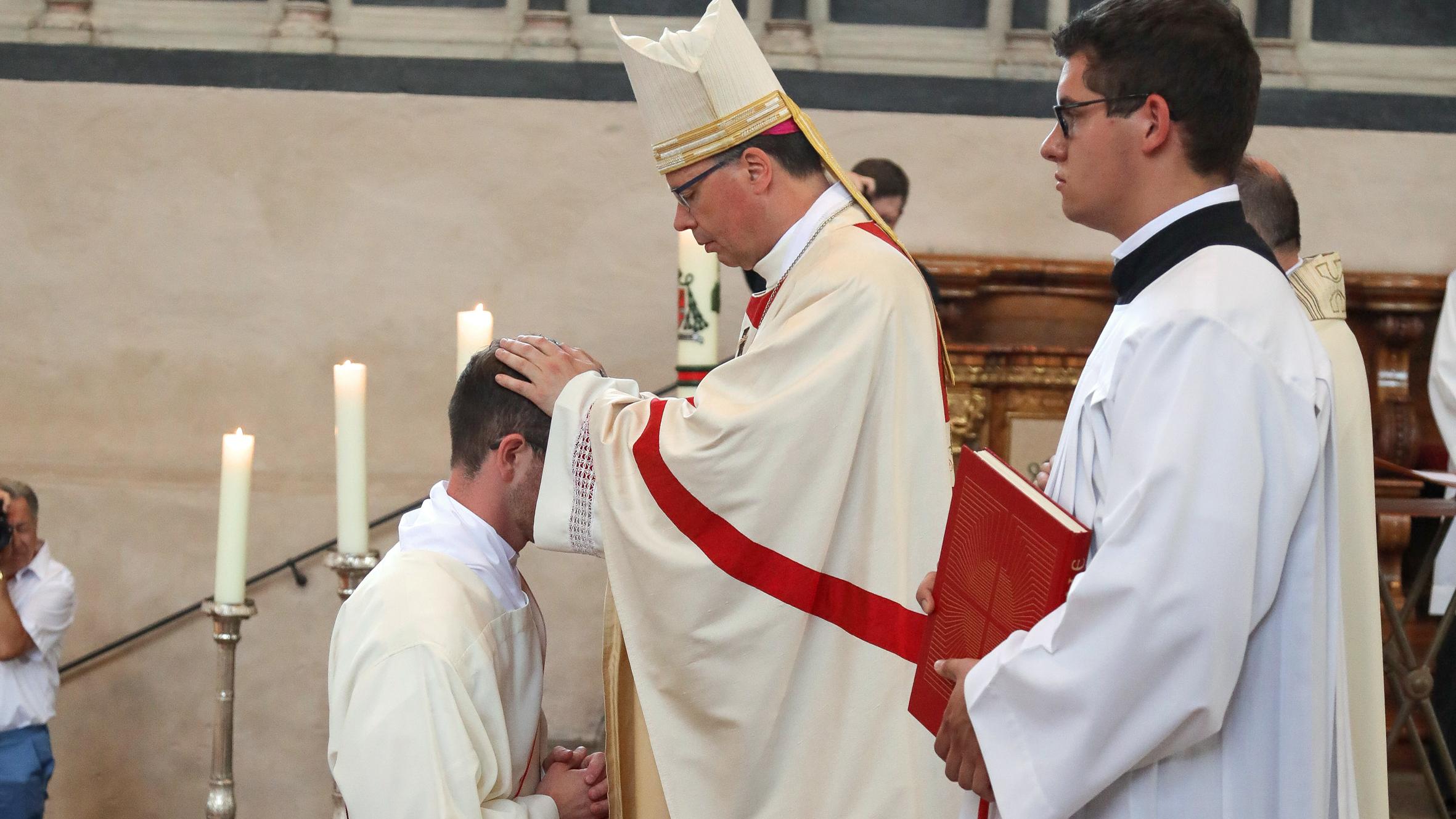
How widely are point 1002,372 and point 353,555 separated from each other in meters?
2.78

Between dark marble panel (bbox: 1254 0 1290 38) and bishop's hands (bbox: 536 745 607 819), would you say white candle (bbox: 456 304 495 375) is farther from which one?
dark marble panel (bbox: 1254 0 1290 38)

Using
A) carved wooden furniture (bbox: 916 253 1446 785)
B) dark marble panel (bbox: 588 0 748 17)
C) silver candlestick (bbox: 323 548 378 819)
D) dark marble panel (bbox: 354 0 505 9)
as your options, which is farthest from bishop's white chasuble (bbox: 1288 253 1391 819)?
dark marble panel (bbox: 354 0 505 9)

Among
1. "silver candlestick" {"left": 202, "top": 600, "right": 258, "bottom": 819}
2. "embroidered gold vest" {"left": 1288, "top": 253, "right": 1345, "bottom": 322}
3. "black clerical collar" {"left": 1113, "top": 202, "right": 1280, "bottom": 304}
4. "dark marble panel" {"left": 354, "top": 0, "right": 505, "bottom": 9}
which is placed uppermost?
"dark marble panel" {"left": 354, "top": 0, "right": 505, "bottom": 9}

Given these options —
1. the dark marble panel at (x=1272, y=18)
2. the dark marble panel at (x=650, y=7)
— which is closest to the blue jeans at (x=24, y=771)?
the dark marble panel at (x=650, y=7)

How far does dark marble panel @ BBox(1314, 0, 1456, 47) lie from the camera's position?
5523 millimetres

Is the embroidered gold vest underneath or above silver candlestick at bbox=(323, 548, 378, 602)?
above

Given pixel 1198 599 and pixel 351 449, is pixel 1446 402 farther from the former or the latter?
pixel 1198 599

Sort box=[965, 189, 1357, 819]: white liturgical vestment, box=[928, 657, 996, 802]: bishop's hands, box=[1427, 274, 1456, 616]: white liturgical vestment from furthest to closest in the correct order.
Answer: box=[1427, 274, 1456, 616]: white liturgical vestment < box=[928, 657, 996, 802]: bishop's hands < box=[965, 189, 1357, 819]: white liturgical vestment

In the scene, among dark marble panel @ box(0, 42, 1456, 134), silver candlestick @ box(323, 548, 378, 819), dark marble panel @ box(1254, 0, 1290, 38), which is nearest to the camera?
silver candlestick @ box(323, 548, 378, 819)

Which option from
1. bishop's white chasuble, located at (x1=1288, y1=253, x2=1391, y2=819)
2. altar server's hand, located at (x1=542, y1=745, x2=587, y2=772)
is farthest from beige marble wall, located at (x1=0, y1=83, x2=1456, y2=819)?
bishop's white chasuble, located at (x1=1288, y1=253, x2=1391, y2=819)

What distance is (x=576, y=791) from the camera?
2.18m

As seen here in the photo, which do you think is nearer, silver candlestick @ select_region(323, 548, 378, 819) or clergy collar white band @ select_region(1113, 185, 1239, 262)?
clergy collar white band @ select_region(1113, 185, 1239, 262)

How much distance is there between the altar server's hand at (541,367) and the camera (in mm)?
2205

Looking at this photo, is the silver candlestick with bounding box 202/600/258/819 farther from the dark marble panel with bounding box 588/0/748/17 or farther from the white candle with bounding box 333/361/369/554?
the dark marble panel with bounding box 588/0/748/17
